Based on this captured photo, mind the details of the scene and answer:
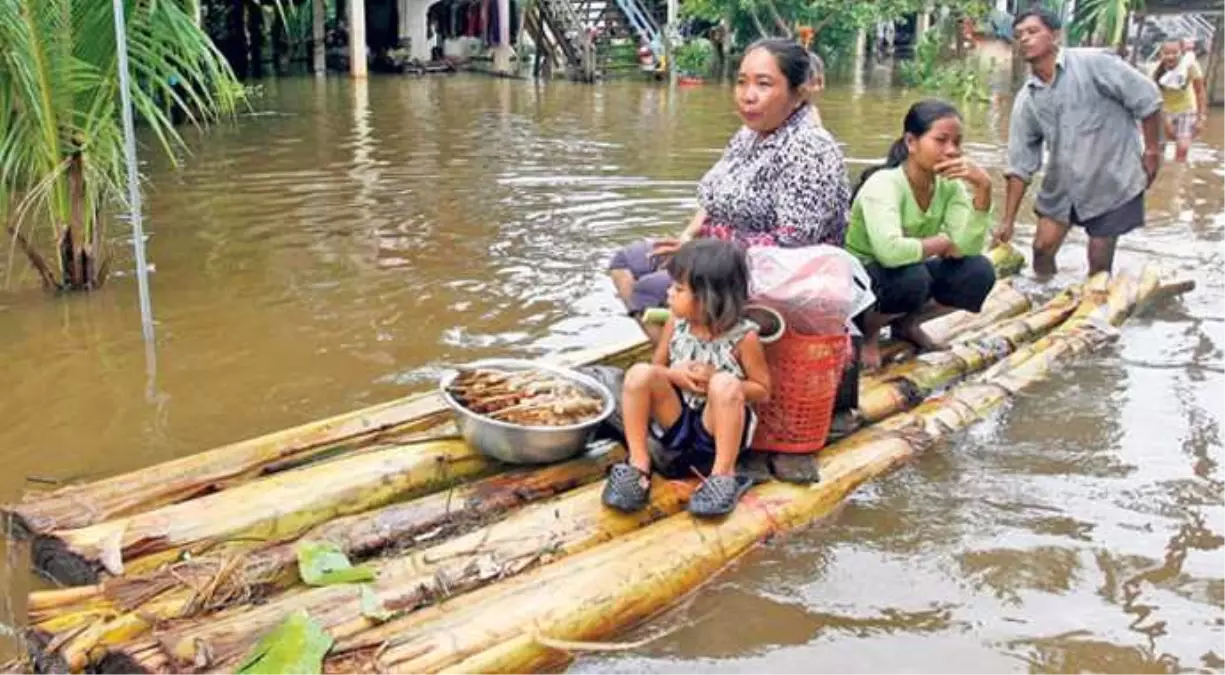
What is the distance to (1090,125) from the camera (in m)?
6.30

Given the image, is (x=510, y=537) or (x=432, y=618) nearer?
(x=432, y=618)

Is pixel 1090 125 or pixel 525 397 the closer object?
pixel 525 397

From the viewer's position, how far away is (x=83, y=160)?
20.6 ft

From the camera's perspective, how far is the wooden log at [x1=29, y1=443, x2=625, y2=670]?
2.79 meters

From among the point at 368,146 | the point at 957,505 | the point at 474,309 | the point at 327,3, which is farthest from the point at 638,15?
the point at 957,505

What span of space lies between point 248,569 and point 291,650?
50cm

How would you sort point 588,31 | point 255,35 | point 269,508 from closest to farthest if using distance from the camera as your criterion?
point 269,508 < point 588,31 < point 255,35

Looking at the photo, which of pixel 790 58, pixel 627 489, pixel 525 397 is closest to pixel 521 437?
pixel 525 397

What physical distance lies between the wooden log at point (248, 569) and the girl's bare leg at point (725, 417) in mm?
470

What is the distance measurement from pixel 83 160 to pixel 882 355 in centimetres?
438

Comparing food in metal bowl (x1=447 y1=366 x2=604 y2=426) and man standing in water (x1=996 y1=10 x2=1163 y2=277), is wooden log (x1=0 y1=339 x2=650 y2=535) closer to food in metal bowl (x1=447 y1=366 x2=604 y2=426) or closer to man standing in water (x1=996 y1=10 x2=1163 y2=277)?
food in metal bowl (x1=447 y1=366 x2=604 y2=426)

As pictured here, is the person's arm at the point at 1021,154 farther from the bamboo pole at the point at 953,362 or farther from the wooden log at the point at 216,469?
the wooden log at the point at 216,469

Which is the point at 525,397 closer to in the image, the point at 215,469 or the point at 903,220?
the point at 215,469

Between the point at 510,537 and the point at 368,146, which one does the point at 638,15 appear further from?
the point at 510,537
